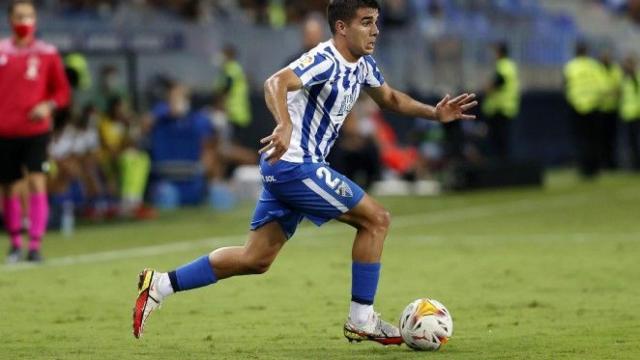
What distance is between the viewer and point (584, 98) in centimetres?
3105

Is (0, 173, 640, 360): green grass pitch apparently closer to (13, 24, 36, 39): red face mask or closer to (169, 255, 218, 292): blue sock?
(169, 255, 218, 292): blue sock

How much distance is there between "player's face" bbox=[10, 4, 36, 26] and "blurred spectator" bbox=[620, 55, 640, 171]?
19771 mm

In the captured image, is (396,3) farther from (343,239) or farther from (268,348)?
(268,348)

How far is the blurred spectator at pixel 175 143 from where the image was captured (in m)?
22.9

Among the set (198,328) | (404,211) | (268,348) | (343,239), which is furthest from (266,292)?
(404,211)

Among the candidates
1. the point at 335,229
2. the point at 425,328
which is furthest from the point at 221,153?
the point at 425,328

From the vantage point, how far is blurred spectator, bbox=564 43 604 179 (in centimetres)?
3056

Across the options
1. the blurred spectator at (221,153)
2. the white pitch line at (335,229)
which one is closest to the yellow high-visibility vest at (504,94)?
the white pitch line at (335,229)

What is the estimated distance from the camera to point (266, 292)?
1251 centimetres

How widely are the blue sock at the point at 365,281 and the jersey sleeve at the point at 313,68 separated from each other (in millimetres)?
1086

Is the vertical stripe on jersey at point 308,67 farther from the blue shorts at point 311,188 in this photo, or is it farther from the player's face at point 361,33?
the blue shorts at point 311,188

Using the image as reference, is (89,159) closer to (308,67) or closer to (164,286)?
(164,286)

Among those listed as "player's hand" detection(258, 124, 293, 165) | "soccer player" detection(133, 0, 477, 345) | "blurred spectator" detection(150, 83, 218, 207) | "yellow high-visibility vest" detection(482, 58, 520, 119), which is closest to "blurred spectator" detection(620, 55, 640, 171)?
"yellow high-visibility vest" detection(482, 58, 520, 119)

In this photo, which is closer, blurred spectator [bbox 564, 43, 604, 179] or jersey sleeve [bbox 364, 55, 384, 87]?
jersey sleeve [bbox 364, 55, 384, 87]
